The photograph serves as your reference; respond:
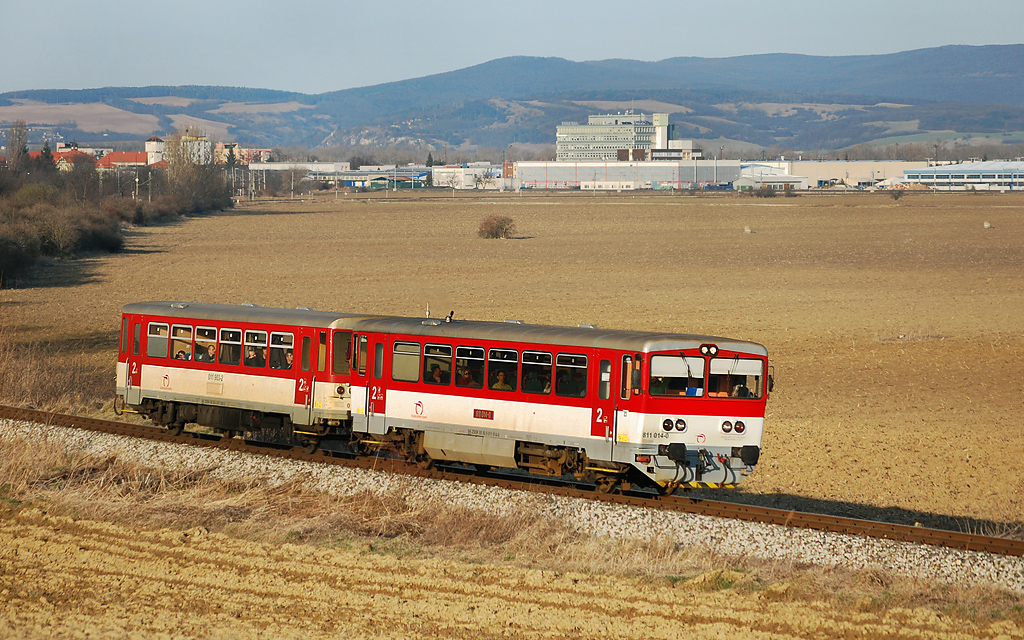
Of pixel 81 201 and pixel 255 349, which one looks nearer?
pixel 255 349

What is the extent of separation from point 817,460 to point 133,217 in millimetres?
Result: 98739

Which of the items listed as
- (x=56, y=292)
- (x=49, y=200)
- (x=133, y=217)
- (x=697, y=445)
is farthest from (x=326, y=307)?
(x=133, y=217)

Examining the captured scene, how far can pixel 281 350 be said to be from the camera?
21.2 meters

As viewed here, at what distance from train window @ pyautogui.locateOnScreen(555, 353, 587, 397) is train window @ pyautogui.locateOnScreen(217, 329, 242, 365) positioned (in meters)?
7.49

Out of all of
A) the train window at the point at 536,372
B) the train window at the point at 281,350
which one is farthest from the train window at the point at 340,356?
the train window at the point at 536,372

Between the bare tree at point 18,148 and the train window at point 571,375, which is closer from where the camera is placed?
the train window at point 571,375

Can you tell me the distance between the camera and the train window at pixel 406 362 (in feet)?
63.5

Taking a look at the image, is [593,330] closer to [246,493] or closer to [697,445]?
[697,445]

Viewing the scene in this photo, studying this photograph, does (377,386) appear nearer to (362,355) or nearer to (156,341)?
(362,355)

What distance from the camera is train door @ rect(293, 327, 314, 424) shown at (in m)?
20.7

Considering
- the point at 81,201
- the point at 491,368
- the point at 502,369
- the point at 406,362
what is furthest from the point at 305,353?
the point at 81,201

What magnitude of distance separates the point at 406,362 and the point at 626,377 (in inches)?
176

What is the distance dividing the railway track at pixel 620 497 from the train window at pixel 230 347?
1673mm

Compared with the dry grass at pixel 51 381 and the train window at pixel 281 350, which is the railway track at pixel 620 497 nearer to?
the train window at pixel 281 350
